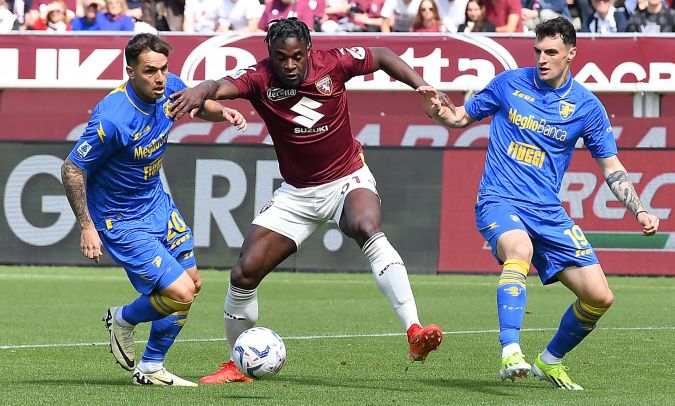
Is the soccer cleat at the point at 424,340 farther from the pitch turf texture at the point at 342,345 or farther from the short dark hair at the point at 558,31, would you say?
the short dark hair at the point at 558,31

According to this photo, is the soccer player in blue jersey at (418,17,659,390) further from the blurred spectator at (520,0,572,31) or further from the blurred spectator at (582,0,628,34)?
the blurred spectator at (520,0,572,31)

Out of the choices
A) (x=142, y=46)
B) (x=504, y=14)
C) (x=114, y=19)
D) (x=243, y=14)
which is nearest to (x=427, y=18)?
(x=504, y=14)

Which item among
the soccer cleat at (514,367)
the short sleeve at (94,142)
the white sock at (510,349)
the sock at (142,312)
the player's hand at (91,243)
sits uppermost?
the short sleeve at (94,142)

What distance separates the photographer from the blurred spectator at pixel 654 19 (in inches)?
749

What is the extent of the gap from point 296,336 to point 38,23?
10794 millimetres

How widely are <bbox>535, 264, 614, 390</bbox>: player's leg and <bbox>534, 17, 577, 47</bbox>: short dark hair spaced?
1409 millimetres

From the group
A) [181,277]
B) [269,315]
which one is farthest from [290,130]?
[269,315]

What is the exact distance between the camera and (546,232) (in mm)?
8461

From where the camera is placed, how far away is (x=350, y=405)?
7680mm

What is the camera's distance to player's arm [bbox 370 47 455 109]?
8.70 metres

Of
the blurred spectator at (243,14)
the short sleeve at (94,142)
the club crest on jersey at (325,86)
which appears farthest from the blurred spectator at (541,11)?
the short sleeve at (94,142)

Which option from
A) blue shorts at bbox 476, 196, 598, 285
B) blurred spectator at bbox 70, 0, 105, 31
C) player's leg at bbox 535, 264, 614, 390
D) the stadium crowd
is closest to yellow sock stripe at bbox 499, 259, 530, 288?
blue shorts at bbox 476, 196, 598, 285

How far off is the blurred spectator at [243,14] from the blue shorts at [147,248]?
1131cm

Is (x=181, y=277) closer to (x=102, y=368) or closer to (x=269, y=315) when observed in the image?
(x=102, y=368)
